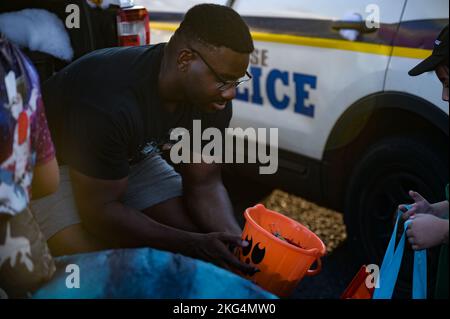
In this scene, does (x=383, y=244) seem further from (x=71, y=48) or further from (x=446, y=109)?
(x=71, y=48)

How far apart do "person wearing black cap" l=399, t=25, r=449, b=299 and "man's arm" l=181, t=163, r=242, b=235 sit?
848mm

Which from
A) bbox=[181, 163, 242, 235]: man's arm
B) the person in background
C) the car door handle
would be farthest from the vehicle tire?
the person in background

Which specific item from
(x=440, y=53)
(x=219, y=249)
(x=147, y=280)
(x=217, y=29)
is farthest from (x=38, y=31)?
(x=440, y=53)

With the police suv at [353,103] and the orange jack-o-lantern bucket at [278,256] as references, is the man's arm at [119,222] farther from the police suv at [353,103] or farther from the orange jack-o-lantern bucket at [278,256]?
the police suv at [353,103]

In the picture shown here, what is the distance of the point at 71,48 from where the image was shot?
2916 mm

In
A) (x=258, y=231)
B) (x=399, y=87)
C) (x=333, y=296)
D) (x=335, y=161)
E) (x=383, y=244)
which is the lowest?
(x=333, y=296)

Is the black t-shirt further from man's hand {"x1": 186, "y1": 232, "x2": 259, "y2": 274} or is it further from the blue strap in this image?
the blue strap

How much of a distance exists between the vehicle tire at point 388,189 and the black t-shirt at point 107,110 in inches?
45.9

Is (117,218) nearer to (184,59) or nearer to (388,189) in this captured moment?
(184,59)

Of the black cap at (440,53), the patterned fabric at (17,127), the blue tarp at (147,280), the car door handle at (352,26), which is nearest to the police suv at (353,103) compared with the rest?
the car door handle at (352,26)

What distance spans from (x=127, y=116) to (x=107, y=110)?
0.26ft

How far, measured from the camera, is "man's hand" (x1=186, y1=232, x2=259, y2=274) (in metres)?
2.02

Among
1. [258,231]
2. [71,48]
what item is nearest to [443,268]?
[258,231]

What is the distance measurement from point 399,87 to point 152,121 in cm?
122
